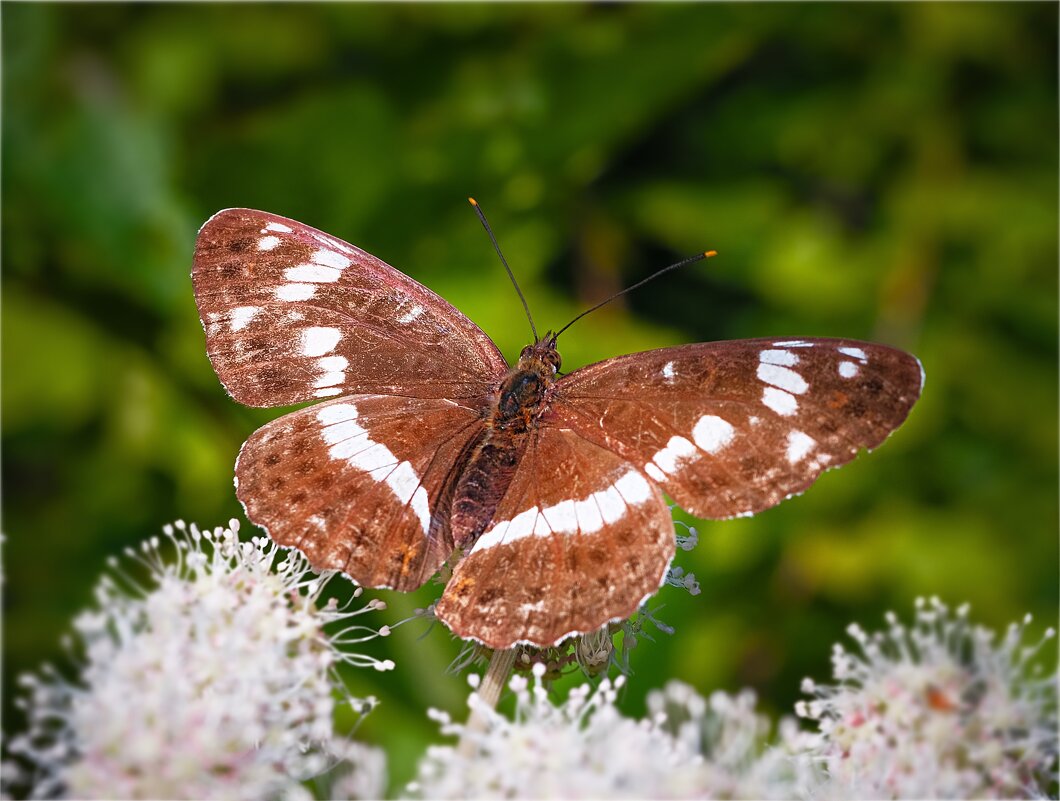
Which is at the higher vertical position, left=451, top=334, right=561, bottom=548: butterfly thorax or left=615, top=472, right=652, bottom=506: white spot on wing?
left=451, top=334, right=561, bottom=548: butterfly thorax

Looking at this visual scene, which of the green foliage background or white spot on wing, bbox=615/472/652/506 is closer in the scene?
white spot on wing, bbox=615/472/652/506

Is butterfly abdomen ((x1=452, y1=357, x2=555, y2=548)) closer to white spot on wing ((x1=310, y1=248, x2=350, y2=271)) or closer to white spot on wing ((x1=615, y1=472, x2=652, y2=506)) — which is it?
white spot on wing ((x1=615, y1=472, x2=652, y2=506))

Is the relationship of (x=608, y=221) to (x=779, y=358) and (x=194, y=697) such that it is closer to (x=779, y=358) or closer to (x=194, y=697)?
(x=779, y=358)

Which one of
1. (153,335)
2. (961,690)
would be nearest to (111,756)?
(961,690)

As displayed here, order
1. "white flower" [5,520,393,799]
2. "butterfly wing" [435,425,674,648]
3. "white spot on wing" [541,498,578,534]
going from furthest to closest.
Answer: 1. "white spot on wing" [541,498,578,534]
2. "butterfly wing" [435,425,674,648]
3. "white flower" [5,520,393,799]

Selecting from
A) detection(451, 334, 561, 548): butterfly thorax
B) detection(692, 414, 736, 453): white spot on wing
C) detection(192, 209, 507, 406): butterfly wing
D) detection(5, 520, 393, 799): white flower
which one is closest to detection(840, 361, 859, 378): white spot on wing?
detection(692, 414, 736, 453): white spot on wing

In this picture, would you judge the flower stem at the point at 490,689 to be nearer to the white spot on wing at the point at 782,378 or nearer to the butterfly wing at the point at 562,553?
the butterfly wing at the point at 562,553

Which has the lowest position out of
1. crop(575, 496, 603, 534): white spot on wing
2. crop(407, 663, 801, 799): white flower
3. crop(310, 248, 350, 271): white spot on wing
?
crop(407, 663, 801, 799): white flower

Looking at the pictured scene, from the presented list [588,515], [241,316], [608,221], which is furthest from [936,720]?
[608,221]
